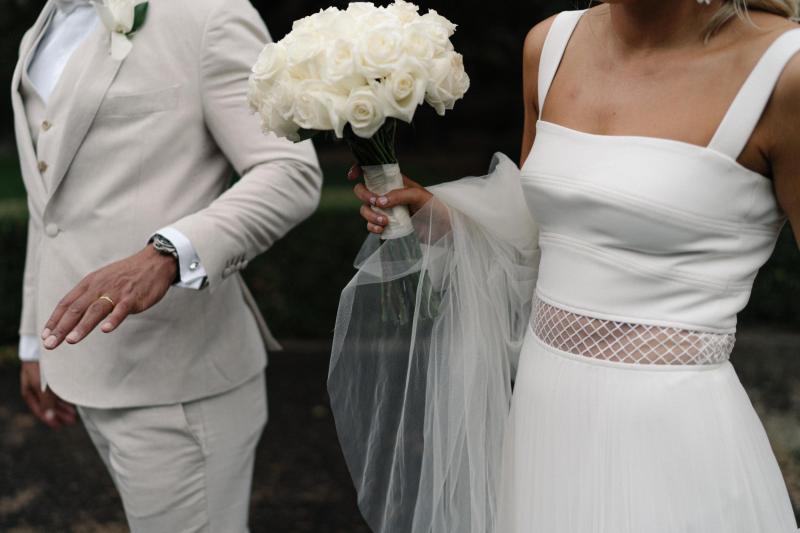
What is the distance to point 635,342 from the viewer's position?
2.07m

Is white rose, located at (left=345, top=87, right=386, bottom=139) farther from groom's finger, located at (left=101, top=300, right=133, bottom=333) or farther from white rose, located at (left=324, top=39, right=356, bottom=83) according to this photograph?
groom's finger, located at (left=101, top=300, right=133, bottom=333)

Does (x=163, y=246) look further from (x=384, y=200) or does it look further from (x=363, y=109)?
(x=363, y=109)

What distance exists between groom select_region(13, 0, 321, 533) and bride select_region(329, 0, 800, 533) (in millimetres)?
475

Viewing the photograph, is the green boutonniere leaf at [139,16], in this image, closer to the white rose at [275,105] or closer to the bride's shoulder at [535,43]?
the white rose at [275,105]

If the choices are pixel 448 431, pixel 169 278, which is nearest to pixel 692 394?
pixel 448 431

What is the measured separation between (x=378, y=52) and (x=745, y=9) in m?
0.75

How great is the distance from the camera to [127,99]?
259cm

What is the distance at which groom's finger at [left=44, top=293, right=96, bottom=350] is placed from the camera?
220 centimetres

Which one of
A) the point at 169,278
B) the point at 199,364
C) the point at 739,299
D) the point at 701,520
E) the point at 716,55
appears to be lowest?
the point at 199,364

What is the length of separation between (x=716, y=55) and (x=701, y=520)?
3.16 feet

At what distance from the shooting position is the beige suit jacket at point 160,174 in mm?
2592

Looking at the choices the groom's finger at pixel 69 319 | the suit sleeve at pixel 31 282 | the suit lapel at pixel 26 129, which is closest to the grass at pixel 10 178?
the suit sleeve at pixel 31 282

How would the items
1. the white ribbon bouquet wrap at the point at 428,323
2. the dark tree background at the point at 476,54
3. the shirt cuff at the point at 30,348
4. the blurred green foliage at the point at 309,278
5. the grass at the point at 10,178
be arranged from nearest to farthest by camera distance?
1. the white ribbon bouquet wrap at the point at 428,323
2. the shirt cuff at the point at 30,348
3. the blurred green foliage at the point at 309,278
4. the dark tree background at the point at 476,54
5. the grass at the point at 10,178

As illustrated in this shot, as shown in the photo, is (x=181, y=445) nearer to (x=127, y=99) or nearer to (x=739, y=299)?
(x=127, y=99)
